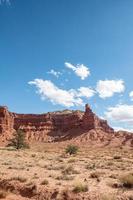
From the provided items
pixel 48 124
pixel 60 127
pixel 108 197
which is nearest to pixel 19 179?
pixel 108 197

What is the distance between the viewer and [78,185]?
16.8 metres

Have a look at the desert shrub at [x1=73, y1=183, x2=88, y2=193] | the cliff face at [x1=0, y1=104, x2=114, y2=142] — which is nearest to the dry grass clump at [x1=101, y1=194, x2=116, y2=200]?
the desert shrub at [x1=73, y1=183, x2=88, y2=193]

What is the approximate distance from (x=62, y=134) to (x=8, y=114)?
2903 cm

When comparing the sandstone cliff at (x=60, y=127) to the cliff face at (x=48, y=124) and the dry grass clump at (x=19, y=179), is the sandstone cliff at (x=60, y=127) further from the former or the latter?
the dry grass clump at (x=19, y=179)

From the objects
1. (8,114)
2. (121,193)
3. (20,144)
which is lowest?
(121,193)

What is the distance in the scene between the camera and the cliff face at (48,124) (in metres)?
149

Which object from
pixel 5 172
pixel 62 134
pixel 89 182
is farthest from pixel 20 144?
pixel 62 134

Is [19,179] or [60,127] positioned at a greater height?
[60,127]

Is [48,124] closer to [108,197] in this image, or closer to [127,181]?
[127,181]

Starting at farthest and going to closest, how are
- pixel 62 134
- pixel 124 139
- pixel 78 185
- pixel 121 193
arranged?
pixel 62 134
pixel 124 139
pixel 78 185
pixel 121 193

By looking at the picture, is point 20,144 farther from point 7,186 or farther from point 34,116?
point 34,116

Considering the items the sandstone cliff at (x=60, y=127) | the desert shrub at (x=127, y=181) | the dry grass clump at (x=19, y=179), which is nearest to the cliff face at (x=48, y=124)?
the sandstone cliff at (x=60, y=127)

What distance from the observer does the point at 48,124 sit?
6417 inches

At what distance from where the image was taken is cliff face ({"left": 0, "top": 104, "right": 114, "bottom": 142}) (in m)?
149
